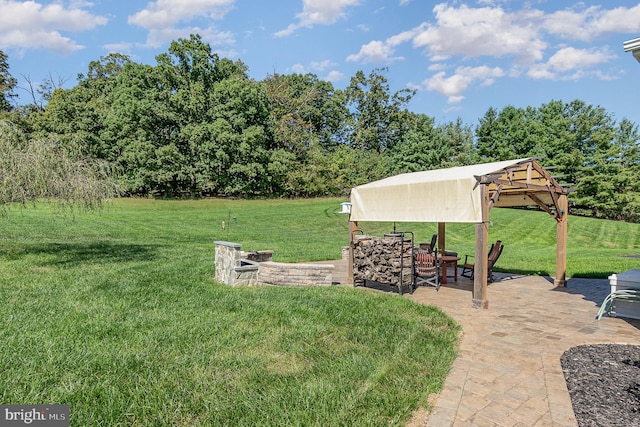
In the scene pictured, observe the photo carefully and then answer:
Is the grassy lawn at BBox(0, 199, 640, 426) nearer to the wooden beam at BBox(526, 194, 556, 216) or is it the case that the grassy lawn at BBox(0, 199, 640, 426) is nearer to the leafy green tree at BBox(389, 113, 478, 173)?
the wooden beam at BBox(526, 194, 556, 216)

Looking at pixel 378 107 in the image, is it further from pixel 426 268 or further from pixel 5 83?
pixel 426 268

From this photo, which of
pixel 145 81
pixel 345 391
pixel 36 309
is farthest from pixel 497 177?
pixel 145 81

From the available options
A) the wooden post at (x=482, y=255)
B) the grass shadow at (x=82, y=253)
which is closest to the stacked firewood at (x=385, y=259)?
the wooden post at (x=482, y=255)

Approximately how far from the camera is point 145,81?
35.7 metres

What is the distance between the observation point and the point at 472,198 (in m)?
6.01

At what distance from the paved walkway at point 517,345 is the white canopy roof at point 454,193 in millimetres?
1538

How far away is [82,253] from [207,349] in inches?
333

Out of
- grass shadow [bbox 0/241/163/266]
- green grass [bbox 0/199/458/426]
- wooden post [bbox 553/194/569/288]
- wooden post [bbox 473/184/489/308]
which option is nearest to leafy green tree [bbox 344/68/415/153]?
grass shadow [bbox 0/241/163/266]

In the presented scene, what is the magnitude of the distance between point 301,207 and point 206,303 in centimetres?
2390

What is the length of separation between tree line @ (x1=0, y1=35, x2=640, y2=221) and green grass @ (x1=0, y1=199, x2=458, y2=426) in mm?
27505

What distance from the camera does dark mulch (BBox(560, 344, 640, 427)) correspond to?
2.76 metres

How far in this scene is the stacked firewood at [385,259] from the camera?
22.8 ft

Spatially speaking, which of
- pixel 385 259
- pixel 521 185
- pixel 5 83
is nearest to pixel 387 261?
pixel 385 259

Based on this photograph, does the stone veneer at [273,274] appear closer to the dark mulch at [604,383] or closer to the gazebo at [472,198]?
the gazebo at [472,198]
